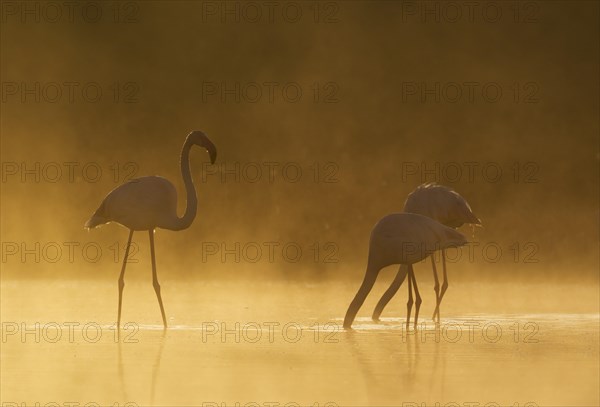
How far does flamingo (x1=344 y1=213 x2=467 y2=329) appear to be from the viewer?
12.4 m

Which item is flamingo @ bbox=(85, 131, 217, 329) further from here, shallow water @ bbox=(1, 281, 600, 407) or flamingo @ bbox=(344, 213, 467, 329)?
flamingo @ bbox=(344, 213, 467, 329)

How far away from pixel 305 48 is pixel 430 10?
3.03 metres

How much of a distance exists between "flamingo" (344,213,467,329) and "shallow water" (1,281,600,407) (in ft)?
1.71

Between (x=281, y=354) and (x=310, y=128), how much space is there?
22648mm

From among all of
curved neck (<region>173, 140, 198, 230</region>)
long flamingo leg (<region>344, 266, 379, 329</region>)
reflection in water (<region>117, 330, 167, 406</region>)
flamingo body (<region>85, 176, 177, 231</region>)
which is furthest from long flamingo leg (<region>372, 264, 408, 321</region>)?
reflection in water (<region>117, 330, 167, 406</region>)

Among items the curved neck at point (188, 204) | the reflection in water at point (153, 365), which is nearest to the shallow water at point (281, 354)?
the reflection in water at point (153, 365)

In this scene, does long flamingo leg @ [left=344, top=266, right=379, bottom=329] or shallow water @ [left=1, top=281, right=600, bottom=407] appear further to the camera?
long flamingo leg @ [left=344, top=266, right=379, bottom=329]

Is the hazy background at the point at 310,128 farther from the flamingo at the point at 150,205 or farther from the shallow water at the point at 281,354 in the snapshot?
the flamingo at the point at 150,205

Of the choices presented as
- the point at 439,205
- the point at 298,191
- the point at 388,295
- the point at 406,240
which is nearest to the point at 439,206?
the point at 439,205

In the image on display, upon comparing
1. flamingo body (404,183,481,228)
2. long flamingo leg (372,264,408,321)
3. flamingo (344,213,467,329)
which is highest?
flamingo body (404,183,481,228)

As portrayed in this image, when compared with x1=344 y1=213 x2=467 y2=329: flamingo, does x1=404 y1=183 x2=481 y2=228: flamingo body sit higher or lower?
higher

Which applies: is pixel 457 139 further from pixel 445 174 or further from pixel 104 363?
pixel 104 363

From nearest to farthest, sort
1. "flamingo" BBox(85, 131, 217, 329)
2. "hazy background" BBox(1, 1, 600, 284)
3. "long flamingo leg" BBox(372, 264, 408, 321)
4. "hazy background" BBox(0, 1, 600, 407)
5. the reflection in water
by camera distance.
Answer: the reflection in water → "hazy background" BBox(0, 1, 600, 407) → "flamingo" BBox(85, 131, 217, 329) → "long flamingo leg" BBox(372, 264, 408, 321) → "hazy background" BBox(1, 1, 600, 284)

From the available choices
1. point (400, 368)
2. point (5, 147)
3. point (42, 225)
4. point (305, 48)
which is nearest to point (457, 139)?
point (305, 48)
